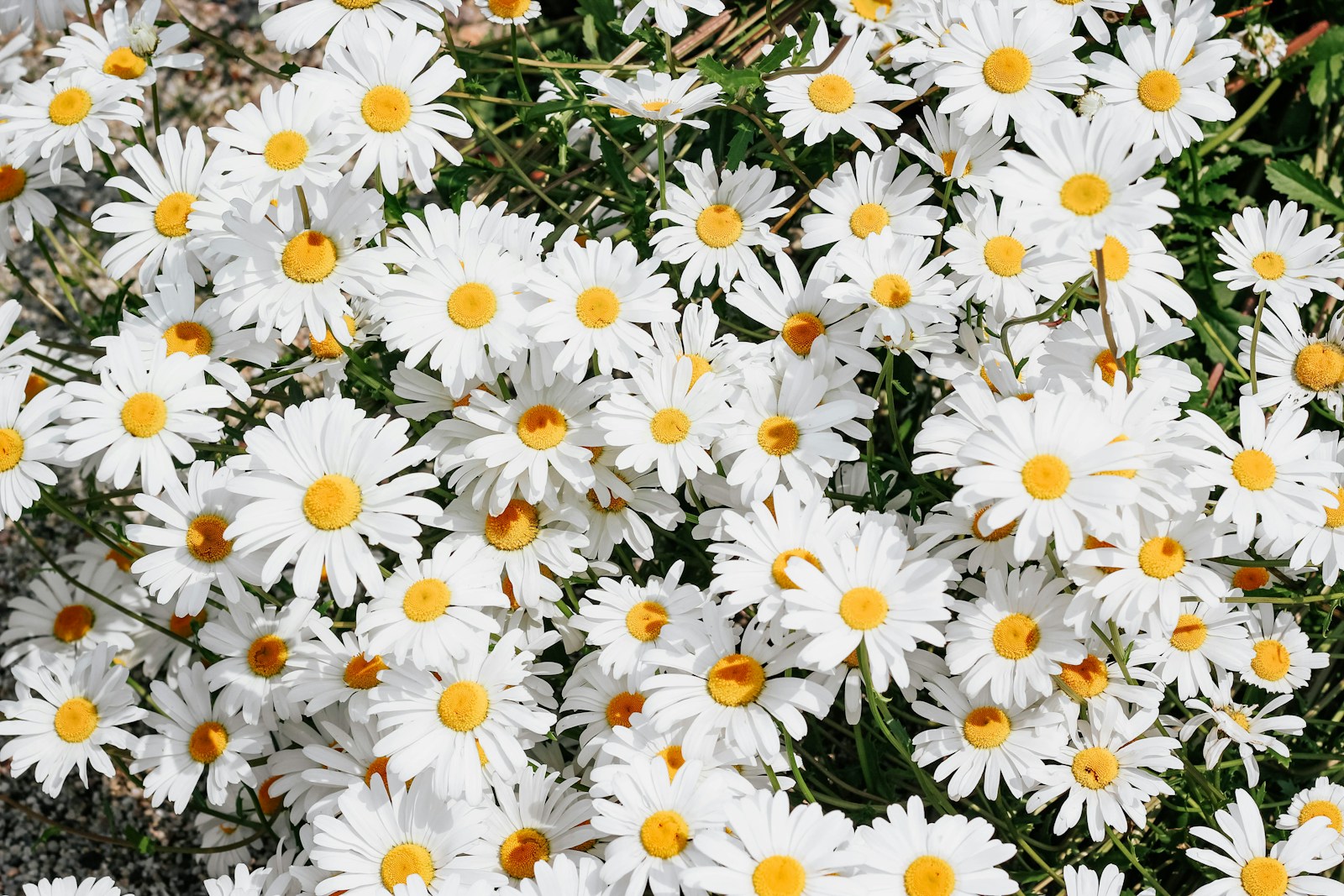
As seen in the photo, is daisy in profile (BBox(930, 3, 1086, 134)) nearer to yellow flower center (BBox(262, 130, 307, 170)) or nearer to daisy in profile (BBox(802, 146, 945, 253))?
daisy in profile (BBox(802, 146, 945, 253))

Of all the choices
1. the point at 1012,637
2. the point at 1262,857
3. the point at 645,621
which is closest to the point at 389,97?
the point at 645,621

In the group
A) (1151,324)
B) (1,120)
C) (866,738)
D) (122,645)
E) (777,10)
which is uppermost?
(777,10)

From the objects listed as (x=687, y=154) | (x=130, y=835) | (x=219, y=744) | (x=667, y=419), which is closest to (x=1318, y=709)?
(x=667, y=419)

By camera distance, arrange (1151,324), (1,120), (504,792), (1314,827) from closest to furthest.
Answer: (1314,827)
(504,792)
(1151,324)
(1,120)

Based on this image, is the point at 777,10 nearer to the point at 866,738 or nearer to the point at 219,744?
the point at 866,738

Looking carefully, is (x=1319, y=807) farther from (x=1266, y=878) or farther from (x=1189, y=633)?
(x=1189, y=633)

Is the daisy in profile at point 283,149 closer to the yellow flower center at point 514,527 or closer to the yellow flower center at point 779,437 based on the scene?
the yellow flower center at point 514,527

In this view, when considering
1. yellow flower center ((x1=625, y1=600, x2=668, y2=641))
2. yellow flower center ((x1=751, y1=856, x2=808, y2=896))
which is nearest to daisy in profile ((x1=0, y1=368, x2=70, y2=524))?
yellow flower center ((x1=625, y1=600, x2=668, y2=641))
